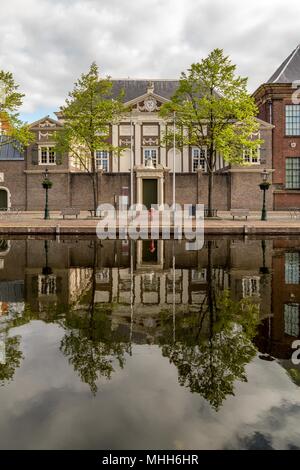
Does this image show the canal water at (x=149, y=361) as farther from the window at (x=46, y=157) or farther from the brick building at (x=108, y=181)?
the window at (x=46, y=157)

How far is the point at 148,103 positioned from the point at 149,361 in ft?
141

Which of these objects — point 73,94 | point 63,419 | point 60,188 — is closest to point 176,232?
point 73,94

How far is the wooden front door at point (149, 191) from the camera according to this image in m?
40.9

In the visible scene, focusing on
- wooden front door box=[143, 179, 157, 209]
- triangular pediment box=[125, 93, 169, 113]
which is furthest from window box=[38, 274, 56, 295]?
triangular pediment box=[125, 93, 169, 113]

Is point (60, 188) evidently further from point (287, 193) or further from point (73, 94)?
point (287, 193)

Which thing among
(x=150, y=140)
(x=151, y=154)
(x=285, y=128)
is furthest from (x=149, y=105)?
(x=285, y=128)

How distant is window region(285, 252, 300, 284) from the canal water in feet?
0.42

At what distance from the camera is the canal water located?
3818 millimetres

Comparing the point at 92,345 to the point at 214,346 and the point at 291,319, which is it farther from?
the point at 291,319

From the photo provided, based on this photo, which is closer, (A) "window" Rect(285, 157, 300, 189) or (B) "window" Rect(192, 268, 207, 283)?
(B) "window" Rect(192, 268, 207, 283)

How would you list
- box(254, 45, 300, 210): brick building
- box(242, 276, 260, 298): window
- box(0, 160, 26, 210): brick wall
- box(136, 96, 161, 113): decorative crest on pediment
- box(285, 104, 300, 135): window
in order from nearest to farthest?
box(242, 276, 260, 298): window
box(0, 160, 26, 210): brick wall
box(254, 45, 300, 210): brick building
box(285, 104, 300, 135): window
box(136, 96, 161, 113): decorative crest on pediment

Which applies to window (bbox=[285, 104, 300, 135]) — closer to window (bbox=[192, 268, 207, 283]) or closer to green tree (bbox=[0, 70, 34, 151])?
green tree (bbox=[0, 70, 34, 151])

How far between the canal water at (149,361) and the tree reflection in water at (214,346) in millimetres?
17
